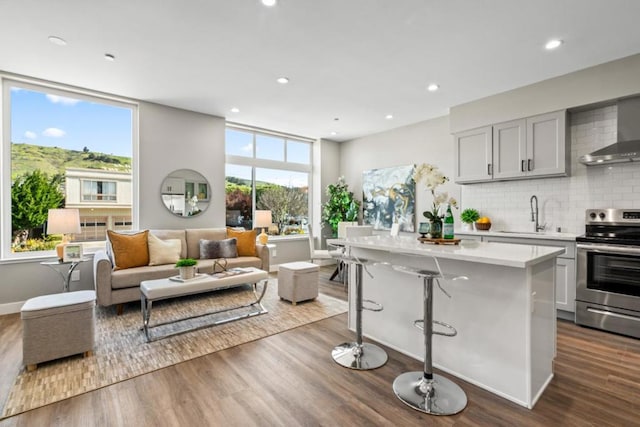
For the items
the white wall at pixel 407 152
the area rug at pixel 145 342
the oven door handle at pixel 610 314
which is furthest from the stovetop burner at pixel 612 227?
the area rug at pixel 145 342

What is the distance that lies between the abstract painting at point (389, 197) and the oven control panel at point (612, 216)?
2.54 meters

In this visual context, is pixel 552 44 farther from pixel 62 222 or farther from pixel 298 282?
pixel 62 222

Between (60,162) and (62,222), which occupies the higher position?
(60,162)

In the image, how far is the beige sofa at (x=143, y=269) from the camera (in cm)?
347

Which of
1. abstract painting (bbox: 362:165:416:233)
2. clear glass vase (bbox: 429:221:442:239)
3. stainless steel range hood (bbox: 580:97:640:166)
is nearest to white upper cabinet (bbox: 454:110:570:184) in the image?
stainless steel range hood (bbox: 580:97:640:166)

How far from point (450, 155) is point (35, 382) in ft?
18.4

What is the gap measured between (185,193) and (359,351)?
3.89 metres

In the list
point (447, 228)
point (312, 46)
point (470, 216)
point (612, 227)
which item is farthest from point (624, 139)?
point (312, 46)

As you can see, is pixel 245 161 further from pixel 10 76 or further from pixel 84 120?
pixel 10 76

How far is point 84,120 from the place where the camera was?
4332 millimetres

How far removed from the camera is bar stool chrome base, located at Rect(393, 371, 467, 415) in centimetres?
191

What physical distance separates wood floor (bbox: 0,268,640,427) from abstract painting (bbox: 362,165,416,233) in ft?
10.9

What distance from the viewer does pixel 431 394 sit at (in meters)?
2.00

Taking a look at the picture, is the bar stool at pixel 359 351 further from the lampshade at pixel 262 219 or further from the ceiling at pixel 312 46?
the lampshade at pixel 262 219
